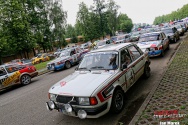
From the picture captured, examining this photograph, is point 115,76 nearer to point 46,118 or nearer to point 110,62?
point 110,62

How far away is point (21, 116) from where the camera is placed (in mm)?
5492

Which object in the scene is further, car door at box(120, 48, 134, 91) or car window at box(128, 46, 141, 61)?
car window at box(128, 46, 141, 61)

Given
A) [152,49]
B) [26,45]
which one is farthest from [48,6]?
[152,49]

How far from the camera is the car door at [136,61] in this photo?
588 centimetres

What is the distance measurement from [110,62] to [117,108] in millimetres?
1421

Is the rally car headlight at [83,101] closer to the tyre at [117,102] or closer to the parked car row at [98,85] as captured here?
the parked car row at [98,85]

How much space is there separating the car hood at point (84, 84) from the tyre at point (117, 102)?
54 cm

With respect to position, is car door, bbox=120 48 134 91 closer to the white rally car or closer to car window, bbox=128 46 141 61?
the white rally car

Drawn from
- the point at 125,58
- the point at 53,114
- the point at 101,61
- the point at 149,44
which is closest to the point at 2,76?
the point at 53,114

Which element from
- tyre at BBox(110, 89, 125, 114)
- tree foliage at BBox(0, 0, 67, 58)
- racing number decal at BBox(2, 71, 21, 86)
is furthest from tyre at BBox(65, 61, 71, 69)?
tree foliage at BBox(0, 0, 67, 58)

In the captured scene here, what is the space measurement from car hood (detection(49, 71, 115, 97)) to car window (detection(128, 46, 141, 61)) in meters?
→ 1.68

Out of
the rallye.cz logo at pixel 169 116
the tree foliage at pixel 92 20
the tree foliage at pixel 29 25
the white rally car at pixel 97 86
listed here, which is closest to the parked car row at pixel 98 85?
the white rally car at pixel 97 86

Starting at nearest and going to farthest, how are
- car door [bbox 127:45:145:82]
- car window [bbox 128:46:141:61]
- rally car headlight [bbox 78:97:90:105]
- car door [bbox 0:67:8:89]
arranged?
rally car headlight [bbox 78:97:90:105] < car door [bbox 127:45:145:82] < car window [bbox 128:46:141:61] < car door [bbox 0:67:8:89]

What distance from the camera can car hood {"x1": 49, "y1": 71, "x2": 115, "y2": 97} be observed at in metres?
3.95
